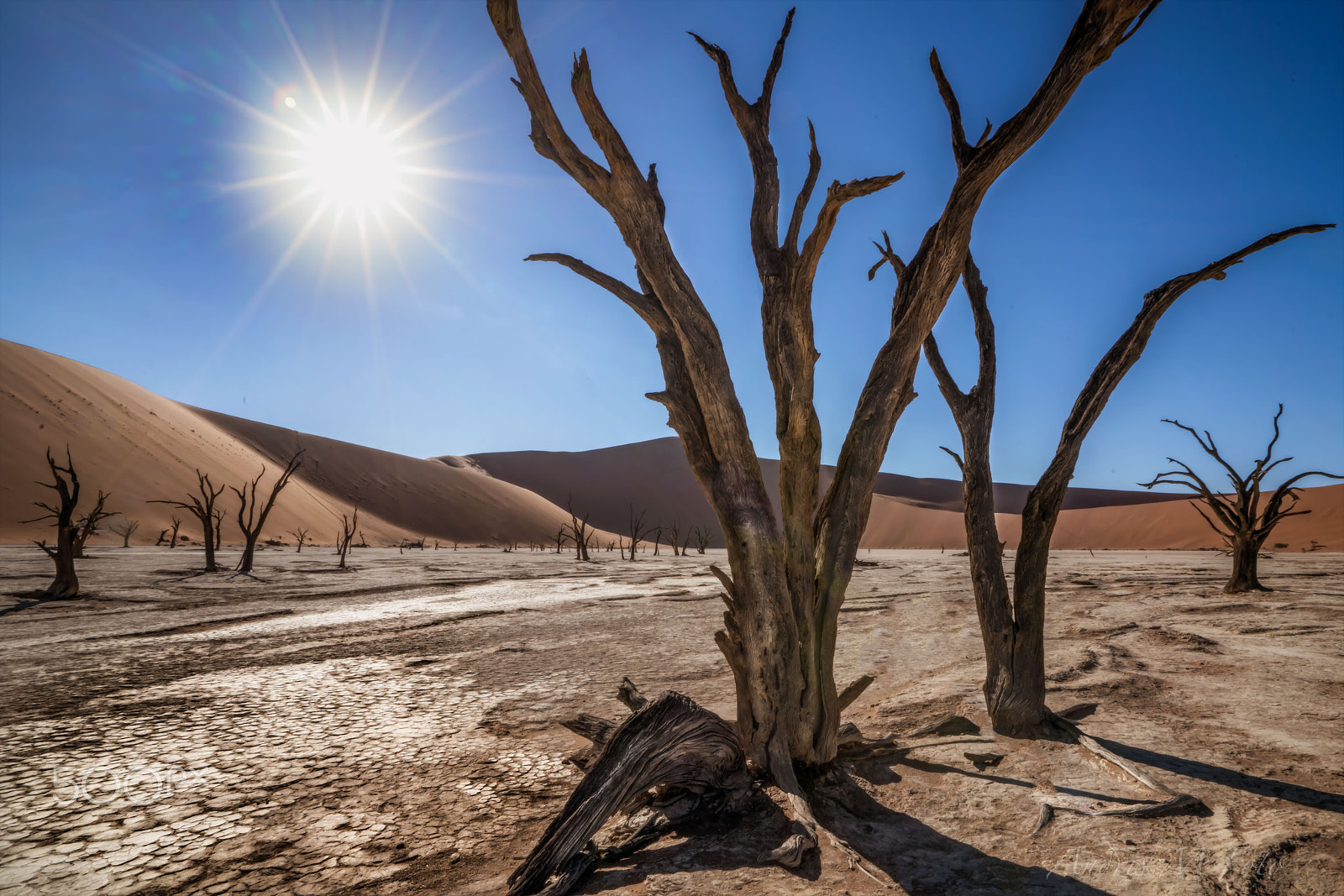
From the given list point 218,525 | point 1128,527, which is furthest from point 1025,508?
point 1128,527

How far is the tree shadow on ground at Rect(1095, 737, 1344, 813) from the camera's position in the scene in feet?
8.26

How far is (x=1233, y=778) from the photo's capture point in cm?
278

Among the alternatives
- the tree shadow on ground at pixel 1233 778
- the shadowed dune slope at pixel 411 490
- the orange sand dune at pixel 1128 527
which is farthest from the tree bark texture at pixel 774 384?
the shadowed dune slope at pixel 411 490

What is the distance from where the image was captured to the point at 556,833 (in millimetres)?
2002

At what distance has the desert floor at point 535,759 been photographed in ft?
6.96

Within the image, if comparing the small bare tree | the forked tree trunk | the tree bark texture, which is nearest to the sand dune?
the small bare tree

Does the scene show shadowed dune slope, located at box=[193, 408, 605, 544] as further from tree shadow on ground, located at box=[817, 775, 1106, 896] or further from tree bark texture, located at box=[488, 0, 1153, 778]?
tree shadow on ground, located at box=[817, 775, 1106, 896]

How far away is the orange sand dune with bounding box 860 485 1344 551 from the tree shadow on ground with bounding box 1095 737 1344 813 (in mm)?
35505

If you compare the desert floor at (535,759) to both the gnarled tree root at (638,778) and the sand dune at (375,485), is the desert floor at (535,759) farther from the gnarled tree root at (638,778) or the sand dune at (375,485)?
the sand dune at (375,485)

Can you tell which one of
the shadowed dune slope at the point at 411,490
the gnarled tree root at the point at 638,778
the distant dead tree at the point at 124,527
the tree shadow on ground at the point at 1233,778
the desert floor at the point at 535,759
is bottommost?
the desert floor at the point at 535,759

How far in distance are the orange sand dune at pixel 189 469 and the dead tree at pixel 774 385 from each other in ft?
118

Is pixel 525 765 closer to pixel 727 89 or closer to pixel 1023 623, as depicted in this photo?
pixel 1023 623

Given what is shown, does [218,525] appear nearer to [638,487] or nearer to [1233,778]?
[1233,778]

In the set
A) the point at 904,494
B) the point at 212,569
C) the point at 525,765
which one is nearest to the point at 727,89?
the point at 525,765
